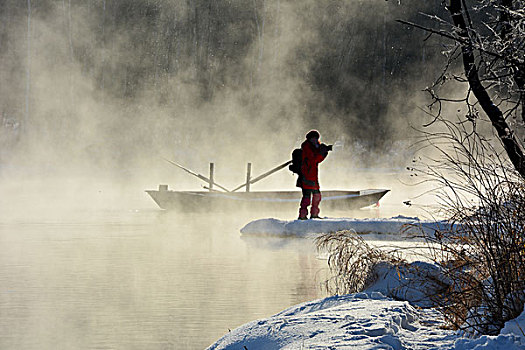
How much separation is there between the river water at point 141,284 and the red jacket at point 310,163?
156 centimetres

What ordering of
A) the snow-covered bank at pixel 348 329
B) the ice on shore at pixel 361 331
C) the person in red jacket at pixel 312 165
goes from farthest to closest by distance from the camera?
the person in red jacket at pixel 312 165, the snow-covered bank at pixel 348 329, the ice on shore at pixel 361 331

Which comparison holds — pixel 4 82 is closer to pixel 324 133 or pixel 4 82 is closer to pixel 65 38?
pixel 65 38

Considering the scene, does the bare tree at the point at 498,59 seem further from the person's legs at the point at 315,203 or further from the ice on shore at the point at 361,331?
the person's legs at the point at 315,203

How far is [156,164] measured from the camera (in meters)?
60.2

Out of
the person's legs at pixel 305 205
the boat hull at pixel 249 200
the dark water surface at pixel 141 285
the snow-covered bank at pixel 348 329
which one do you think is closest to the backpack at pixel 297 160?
the person's legs at pixel 305 205

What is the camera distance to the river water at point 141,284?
22.5 ft

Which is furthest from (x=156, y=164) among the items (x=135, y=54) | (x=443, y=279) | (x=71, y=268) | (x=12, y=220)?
(x=443, y=279)

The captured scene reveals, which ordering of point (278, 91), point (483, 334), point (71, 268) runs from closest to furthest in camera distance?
point (483, 334), point (71, 268), point (278, 91)

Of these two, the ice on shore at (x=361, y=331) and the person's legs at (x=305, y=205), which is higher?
the person's legs at (x=305, y=205)

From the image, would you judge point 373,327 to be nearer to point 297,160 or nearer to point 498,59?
point 498,59

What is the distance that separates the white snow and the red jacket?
8.04 metres

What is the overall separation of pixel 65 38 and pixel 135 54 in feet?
45.7

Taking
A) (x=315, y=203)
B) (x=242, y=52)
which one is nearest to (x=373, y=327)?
(x=315, y=203)

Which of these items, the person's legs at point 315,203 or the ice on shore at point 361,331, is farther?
the person's legs at point 315,203
